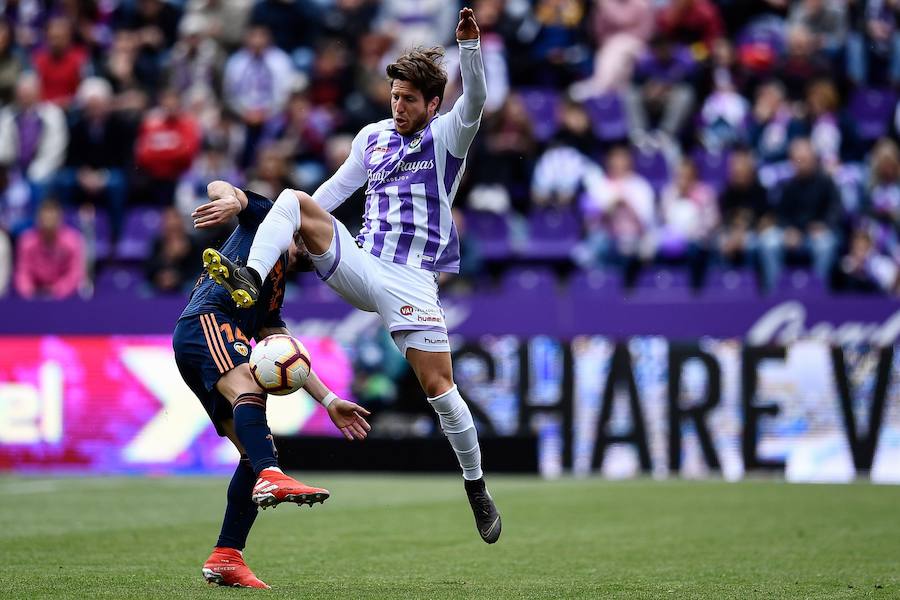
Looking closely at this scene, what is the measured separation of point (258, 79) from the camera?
62.9 feet

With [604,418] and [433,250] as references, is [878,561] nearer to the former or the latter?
[433,250]

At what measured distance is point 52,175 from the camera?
1841 centimetres

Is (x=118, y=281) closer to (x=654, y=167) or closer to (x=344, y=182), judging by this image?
(x=654, y=167)

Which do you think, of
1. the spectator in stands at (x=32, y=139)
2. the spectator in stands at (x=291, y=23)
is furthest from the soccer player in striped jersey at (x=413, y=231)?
the spectator in stands at (x=291, y=23)

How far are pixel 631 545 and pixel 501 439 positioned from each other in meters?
5.10

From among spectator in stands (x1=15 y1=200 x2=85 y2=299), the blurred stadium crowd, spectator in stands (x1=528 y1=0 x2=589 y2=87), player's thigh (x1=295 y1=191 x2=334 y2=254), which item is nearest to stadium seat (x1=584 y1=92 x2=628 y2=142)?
the blurred stadium crowd

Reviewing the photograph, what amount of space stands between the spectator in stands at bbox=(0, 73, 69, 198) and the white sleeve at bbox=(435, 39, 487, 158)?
12.5 metres

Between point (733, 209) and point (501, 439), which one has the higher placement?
point (733, 209)

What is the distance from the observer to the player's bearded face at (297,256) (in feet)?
22.9

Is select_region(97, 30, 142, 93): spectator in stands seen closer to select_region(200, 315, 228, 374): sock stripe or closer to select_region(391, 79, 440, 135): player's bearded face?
select_region(391, 79, 440, 135): player's bearded face

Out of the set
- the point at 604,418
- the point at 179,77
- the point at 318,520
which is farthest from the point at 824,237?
the point at 179,77

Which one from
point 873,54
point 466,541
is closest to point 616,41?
point 873,54

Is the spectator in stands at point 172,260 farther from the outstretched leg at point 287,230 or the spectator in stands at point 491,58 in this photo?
the outstretched leg at point 287,230

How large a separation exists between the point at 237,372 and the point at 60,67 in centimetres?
1445
